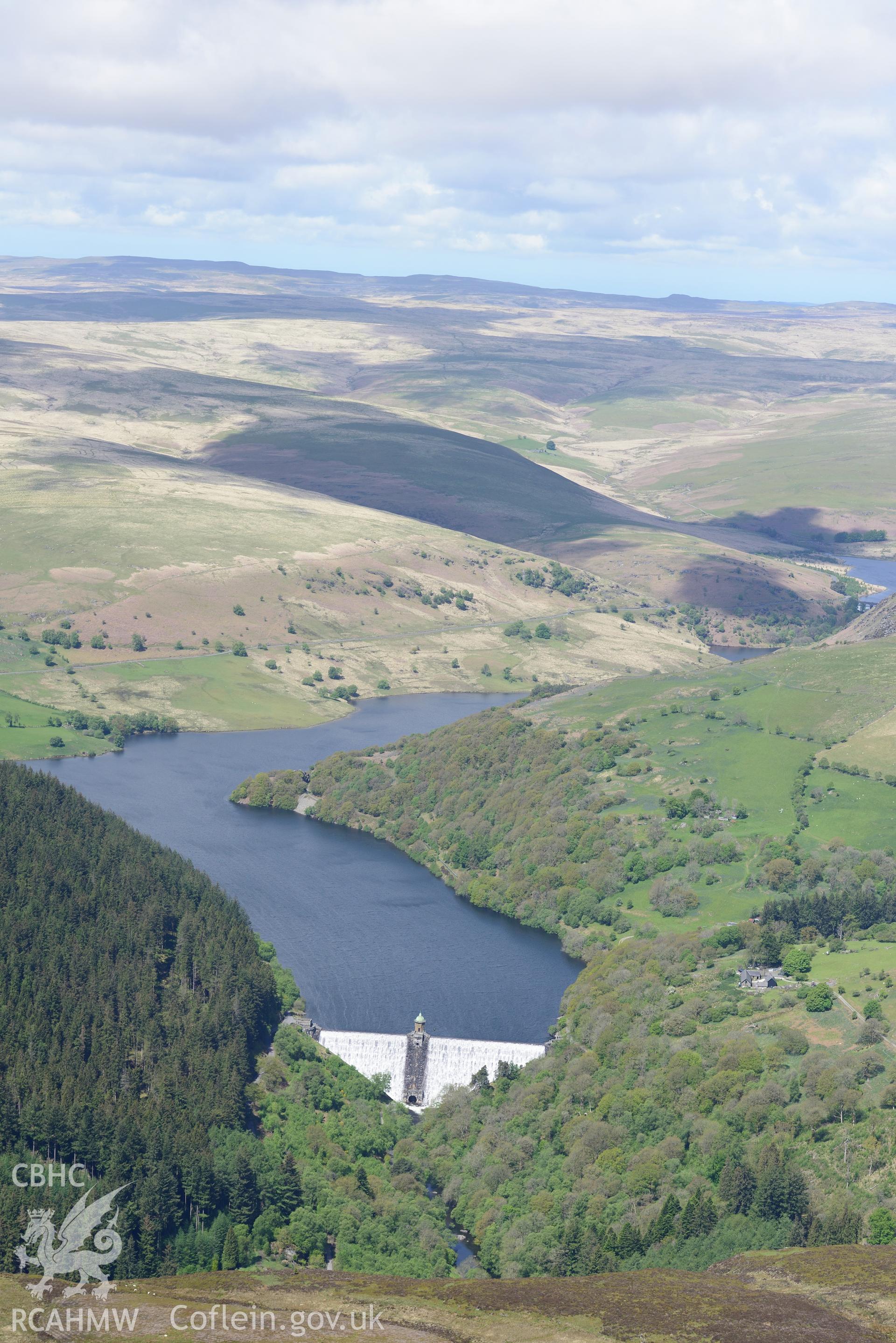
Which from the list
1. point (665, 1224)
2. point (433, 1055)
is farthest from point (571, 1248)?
point (433, 1055)

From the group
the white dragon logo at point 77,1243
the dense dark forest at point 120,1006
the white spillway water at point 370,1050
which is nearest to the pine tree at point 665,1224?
the dense dark forest at point 120,1006

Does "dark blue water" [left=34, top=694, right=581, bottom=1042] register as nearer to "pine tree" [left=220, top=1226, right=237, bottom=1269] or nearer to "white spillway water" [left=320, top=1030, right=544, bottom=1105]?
"white spillway water" [left=320, top=1030, right=544, bottom=1105]

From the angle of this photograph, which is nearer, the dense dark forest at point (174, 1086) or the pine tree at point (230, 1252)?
the pine tree at point (230, 1252)

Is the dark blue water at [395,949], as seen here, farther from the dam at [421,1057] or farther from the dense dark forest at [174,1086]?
the dense dark forest at [174,1086]

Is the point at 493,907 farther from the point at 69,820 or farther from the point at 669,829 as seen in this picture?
the point at 69,820

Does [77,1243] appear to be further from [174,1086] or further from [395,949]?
[395,949]

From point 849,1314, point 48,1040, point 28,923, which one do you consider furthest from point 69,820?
point 849,1314

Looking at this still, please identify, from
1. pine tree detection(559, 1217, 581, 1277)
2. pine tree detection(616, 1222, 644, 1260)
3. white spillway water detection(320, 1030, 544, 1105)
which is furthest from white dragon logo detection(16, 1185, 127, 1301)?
white spillway water detection(320, 1030, 544, 1105)

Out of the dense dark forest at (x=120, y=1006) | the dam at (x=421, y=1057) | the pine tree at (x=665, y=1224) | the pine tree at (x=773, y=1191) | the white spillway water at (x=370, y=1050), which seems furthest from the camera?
the white spillway water at (x=370, y=1050)
